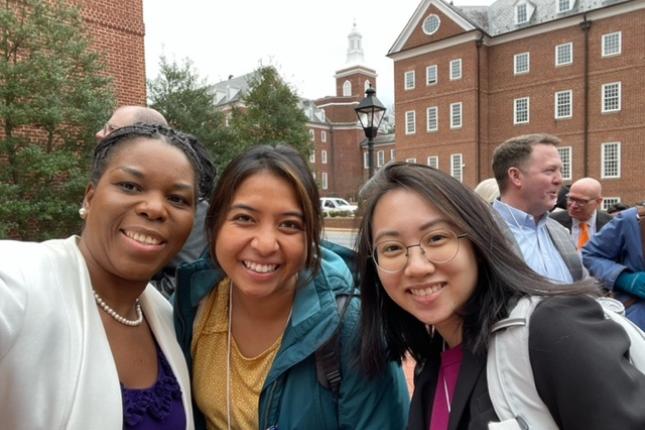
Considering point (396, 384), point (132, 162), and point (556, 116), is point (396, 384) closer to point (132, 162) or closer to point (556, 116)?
point (132, 162)

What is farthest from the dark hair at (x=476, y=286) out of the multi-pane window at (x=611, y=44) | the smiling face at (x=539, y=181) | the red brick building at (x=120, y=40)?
the multi-pane window at (x=611, y=44)

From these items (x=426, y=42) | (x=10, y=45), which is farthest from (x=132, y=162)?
(x=426, y=42)

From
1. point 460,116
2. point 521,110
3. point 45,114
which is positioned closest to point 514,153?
point 45,114

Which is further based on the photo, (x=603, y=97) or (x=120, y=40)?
(x=603, y=97)

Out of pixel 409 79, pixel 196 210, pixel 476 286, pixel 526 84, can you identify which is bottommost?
pixel 476 286

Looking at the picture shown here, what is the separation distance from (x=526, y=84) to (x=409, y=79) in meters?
8.59

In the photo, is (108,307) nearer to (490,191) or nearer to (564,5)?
(490,191)

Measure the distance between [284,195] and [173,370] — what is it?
2.71 ft

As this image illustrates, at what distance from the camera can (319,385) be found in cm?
175

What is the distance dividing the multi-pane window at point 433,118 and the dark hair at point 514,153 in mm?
30519

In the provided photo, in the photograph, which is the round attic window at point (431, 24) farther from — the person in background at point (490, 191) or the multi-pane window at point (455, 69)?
the person in background at point (490, 191)

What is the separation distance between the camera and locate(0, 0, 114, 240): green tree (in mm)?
7562

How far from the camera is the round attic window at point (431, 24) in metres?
32.8

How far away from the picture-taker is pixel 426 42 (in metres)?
33.4
